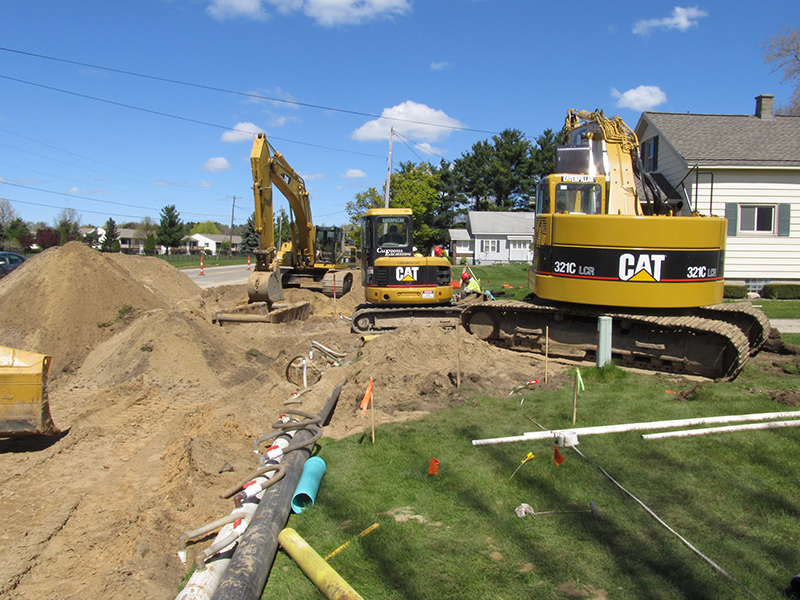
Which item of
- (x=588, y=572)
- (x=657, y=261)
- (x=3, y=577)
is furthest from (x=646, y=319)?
(x=3, y=577)

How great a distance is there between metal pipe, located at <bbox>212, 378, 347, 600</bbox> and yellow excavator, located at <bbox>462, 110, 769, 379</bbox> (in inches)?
190

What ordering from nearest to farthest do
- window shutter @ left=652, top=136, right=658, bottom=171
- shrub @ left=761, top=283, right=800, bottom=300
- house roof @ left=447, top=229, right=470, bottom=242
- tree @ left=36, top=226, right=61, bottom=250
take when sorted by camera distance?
1. shrub @ left=761, top=283, right=800, bottom=300
2. window shutter @ left=652, top=136, right=658, bottom=171
3. tree @ left=36, top=226, right=61, bottom=250
4. house roof @ left=447, top=229, right=470, bottom=242

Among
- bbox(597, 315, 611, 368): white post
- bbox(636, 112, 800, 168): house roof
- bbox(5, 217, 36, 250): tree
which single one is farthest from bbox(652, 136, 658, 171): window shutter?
bbox(5, 217, 36, 250): tree

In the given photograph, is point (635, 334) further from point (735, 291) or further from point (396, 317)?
point (735, 291)

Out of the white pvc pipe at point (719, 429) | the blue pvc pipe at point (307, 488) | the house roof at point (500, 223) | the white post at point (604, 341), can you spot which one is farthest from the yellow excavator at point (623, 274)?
the house roof at point (500, 223)

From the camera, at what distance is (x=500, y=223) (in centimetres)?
5344

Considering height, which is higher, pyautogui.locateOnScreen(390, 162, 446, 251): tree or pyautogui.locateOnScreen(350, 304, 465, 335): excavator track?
pyautogui.locateOnScreen(390, 162, 446, 251): tree

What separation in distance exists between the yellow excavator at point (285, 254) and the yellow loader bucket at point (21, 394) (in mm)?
8195

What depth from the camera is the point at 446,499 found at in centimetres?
473

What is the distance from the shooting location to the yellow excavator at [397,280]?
1419 cm

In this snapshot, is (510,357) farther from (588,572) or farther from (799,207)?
(799,207)

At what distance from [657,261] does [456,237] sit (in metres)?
48.6

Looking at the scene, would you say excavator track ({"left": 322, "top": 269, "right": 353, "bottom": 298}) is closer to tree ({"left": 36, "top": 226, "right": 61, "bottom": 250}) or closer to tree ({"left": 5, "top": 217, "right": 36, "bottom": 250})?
tree ({"left": 36, "top": 226, "right": 61, "bottom": 250})

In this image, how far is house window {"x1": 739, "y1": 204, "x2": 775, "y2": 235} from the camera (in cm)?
1791
